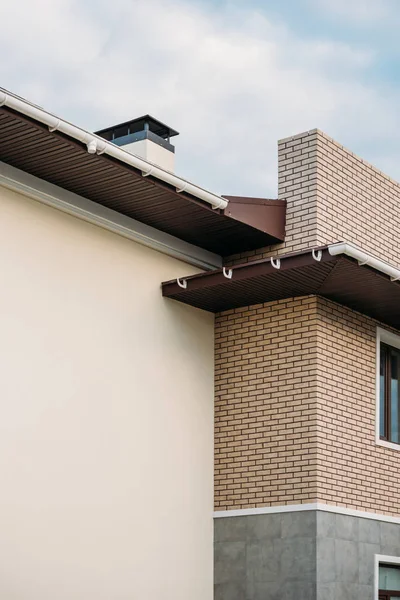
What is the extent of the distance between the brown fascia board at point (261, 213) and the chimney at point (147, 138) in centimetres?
182

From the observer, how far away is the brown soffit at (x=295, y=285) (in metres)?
11.5

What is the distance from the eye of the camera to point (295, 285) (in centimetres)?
1205

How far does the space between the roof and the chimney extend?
172 centimetres

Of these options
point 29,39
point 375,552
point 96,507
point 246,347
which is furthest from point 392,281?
point 29,39

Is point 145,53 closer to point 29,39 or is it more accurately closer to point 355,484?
point 29,39

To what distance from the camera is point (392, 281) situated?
11.9 m

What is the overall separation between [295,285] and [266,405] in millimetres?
1410

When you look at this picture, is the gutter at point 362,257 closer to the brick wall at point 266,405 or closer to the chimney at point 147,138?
the brick wall at point 266,405

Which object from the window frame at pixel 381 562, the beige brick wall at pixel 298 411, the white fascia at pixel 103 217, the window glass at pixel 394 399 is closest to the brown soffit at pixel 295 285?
the beige brick wall at pixel 298 411

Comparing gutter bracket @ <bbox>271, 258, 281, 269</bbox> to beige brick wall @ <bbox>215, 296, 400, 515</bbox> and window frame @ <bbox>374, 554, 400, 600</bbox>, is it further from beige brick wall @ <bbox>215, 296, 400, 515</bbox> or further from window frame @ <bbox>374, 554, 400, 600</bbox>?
Answer: window frame @ <bbox>374, 554, 400, 600</bbox>

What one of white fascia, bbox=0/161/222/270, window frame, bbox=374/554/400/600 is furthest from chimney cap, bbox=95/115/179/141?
window frame, bbox=374/554/400/600

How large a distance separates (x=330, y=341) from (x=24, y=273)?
3598mm

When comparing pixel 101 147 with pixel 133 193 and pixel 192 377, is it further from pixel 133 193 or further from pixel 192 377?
pixel 192 377

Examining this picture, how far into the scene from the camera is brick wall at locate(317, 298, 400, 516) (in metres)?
12.0
